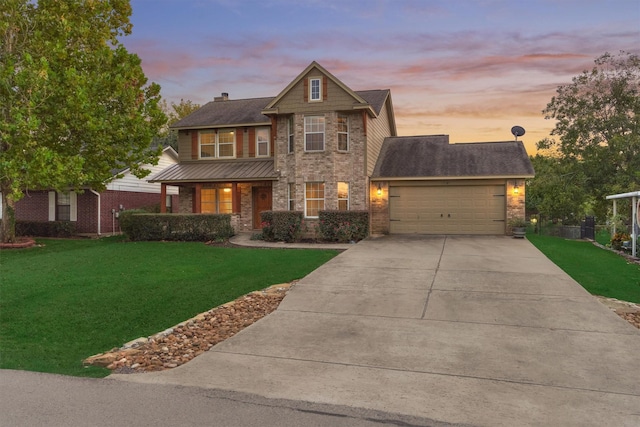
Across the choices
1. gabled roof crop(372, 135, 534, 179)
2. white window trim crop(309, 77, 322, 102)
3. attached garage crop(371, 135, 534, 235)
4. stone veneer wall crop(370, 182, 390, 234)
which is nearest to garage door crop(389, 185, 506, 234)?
attached garage crop(371, 135, 534, 235)

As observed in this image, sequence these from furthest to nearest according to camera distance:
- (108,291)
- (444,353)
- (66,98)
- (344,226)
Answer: (344,226), (66,98), (108,291), (444,353)

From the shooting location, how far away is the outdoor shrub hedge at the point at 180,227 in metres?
17.9

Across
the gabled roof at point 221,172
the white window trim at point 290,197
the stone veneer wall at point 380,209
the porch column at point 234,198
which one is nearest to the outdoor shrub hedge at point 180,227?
the porch column at point 234,198

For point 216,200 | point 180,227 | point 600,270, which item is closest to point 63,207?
point 216,200

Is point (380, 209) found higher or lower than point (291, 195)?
lower

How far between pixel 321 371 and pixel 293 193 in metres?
14.6

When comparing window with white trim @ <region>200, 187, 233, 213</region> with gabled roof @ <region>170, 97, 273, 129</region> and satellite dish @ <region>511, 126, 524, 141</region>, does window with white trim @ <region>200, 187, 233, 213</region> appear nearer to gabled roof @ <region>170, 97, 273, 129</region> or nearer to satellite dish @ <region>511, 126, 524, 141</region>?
gabled roof @ <region>170, 97, 273, 129</region>

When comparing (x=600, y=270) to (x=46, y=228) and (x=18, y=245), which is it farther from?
(x=46, y=228)

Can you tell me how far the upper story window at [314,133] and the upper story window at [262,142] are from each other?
11.7ft

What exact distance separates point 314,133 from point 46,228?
14.6 meters

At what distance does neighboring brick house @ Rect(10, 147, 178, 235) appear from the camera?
871 inches

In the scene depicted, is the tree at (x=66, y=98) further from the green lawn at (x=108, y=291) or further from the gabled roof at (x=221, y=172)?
the green lawn at (x=108, y=291)

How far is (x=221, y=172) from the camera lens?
2075 centimetres

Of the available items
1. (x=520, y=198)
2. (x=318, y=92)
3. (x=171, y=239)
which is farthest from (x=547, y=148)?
(x=171, y=239)
